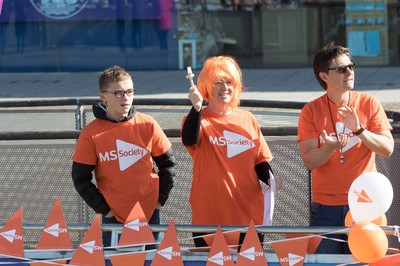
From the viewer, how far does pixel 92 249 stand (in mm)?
4824

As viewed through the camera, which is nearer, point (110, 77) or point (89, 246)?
point (89, 246)

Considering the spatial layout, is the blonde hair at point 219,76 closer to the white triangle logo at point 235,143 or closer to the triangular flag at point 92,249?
the white triangle logo at point 235,143

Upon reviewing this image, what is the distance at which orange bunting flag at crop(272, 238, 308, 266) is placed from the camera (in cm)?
468

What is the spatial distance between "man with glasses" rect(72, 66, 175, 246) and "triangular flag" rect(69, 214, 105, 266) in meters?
0.48

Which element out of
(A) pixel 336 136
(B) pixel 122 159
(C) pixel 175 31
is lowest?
(B) pixel 122 159

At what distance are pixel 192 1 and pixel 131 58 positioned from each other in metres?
1.92

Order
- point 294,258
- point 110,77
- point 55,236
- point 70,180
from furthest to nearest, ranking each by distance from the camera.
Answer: point 70,180 → point 110,77 → point 55,236 → point 294,258

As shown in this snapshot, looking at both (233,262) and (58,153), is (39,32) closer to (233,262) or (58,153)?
(58,153)

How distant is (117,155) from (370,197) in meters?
1.55

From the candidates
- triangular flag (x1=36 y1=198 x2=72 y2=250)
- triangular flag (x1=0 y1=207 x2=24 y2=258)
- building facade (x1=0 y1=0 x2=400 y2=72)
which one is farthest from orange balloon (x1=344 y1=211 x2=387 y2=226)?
building facade (x1=0 y1=0 x2=400 y2=72)

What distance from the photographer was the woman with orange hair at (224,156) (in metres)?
5.24

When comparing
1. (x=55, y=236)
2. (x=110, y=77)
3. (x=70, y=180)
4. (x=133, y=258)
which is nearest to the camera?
(x=133, y=258)

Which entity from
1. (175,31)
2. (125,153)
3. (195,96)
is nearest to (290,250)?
(195,96)

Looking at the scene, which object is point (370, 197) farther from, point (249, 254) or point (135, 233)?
point (135, 233)
